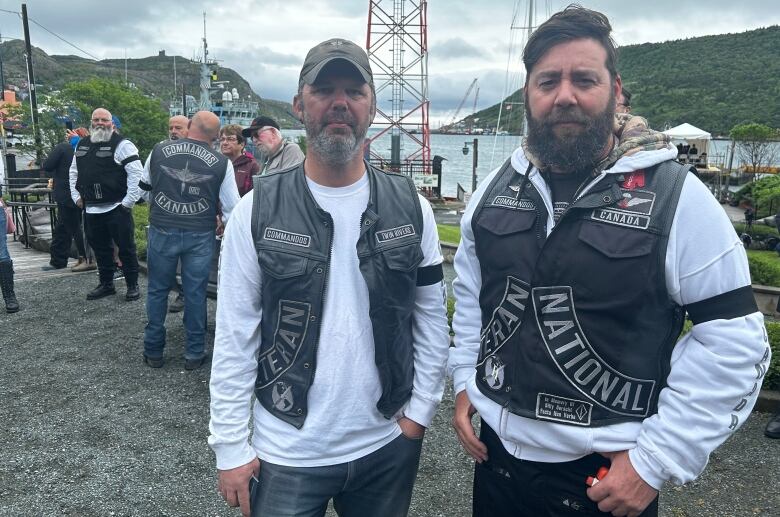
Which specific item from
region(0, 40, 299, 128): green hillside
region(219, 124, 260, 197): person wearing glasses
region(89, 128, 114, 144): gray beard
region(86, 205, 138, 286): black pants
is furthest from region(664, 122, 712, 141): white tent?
region(0, 40, 299, 128): green hillside

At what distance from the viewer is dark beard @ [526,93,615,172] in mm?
1809

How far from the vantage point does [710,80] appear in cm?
7381

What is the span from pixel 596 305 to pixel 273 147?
194 inches

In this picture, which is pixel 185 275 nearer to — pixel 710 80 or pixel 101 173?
pixel 101 173

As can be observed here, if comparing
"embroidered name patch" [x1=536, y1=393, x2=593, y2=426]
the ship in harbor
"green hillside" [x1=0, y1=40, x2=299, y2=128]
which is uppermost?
"green hillside" [x1=0, y1=40, x2=299, y2=128]

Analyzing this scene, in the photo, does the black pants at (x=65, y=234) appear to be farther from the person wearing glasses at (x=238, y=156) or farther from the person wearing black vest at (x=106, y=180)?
the person wearing glasses at (x=238, y=156)

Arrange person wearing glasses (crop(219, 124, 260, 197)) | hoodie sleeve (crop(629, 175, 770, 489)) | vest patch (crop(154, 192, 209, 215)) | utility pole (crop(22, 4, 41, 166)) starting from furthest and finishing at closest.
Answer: utility pole (crop(22, 4, 41, 166)) < person wearing glasses (crop(219, 124, 260, 197)) < vest patch (crop(154, 192, 209, 215)) < hoodie sleeve (crop(629, 175, 770, 489))

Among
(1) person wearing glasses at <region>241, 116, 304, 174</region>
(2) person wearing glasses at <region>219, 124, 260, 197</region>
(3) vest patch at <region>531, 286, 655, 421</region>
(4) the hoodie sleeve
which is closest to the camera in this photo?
(4) the hoodie sleeve

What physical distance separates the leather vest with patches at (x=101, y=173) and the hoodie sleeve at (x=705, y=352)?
6863 mm

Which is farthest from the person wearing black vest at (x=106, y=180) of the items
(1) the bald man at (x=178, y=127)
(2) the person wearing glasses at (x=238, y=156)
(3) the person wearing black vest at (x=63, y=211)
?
(3) the person wearing black vest at (x=63, y=211)

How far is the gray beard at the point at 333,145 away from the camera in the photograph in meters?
2.00

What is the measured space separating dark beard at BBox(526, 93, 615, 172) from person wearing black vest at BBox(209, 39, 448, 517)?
1.92ft

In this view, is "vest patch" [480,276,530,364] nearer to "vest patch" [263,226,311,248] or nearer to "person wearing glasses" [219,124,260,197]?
"vest patch" [263,226,311,248]

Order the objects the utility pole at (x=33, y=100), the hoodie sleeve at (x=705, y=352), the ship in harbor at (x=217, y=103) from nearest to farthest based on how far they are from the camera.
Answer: the hoodie sleeve at (x=705, y=352), the utility pole at (x=33, y=100), the ship in harbor at (x=217, y=103)
